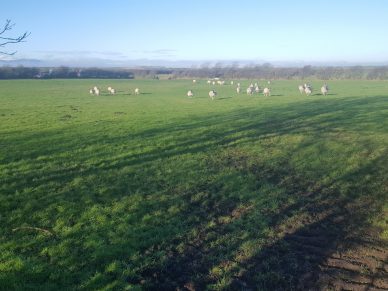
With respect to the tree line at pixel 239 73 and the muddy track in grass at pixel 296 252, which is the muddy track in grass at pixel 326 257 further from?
the tree line at pixel 239 73

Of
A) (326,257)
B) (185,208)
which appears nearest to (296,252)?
(326,257)

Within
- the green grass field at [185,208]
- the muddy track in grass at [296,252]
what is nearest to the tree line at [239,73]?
the green grass field at [185,208]

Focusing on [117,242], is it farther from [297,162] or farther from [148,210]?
[297,162]

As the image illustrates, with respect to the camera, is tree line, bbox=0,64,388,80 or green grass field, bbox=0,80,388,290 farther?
tree line, bbox=0,64,388,80

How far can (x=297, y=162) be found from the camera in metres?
18.2

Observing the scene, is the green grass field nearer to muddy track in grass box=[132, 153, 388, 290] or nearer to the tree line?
Result: muddy track in grass box=[132, 153, 388, 290]

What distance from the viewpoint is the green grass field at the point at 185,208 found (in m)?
8.86

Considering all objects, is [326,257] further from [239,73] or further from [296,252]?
[239,73]

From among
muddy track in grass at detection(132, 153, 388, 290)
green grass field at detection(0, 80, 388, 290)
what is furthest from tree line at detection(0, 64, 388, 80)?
muddy track in grass at detection(132, 153, 388, 290)

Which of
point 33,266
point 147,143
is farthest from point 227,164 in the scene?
point 33,266

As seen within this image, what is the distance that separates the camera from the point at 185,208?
12.7 m

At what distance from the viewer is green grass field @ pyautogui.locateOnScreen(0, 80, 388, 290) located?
8.86 meters

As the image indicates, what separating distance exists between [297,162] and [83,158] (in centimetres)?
952

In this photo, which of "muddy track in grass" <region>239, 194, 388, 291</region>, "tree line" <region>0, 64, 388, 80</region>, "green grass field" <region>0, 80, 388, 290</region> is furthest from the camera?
"tree line" <region>0, 64, 388, 80</region>
